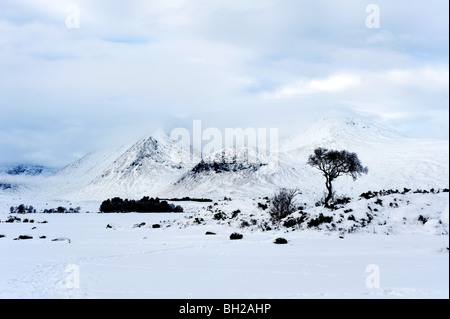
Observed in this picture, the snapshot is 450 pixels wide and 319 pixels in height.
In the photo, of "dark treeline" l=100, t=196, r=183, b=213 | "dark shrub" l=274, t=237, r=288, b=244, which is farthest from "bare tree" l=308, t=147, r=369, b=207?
"dark treeline" l=100, t=196, r=183, b=213

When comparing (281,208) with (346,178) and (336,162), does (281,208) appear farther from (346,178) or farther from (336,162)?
(346,178)

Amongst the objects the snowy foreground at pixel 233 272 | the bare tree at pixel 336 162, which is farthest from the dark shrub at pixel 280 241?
the bare tree at pixel 336 162

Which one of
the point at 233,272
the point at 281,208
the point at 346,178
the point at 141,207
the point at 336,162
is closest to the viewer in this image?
the point at 233,272

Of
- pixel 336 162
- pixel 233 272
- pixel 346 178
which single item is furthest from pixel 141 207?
pixel 346 178

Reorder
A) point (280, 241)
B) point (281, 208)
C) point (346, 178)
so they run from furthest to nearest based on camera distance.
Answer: point (346, 178), point (281, 208), point (280, 241)

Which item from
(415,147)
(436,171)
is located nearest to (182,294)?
(436,171)

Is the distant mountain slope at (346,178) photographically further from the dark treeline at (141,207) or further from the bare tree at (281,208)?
the bare tree at (281,208)

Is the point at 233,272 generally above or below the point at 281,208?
below

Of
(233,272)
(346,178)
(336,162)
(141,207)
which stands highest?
(336,162)

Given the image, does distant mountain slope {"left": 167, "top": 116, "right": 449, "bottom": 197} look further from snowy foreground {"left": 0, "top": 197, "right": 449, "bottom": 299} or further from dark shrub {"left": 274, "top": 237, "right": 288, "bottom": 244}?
snowy foreground {"left": 0, "top": 197, "right": 449, "bottom": 299}
